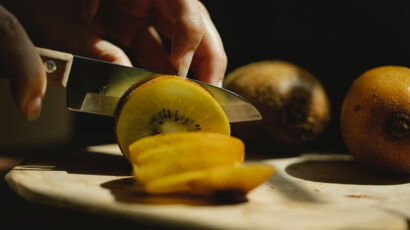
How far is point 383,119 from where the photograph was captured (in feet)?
3.82

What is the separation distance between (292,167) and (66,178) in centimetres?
68

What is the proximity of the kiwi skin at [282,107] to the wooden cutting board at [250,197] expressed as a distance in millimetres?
136

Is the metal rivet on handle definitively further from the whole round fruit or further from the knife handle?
the whole round fruit

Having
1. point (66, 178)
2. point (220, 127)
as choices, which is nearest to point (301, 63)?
point (220, 127)

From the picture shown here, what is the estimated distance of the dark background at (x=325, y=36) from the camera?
1760 millimetres

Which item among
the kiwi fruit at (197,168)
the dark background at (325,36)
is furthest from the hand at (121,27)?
the dark background at (325,36)

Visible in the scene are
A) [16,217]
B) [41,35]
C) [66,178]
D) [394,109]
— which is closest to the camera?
[66,178]

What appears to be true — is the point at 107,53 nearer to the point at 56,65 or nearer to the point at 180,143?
the point at 56,65

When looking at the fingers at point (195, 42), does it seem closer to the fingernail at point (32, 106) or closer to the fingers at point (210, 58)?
the fingers at point (210, 58)

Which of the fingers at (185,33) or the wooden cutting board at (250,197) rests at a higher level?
the fingers at (185,33)

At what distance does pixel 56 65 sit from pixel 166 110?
11.7 inches

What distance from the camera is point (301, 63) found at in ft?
6.42

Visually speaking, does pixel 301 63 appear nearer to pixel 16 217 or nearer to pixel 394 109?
pixel 394 109

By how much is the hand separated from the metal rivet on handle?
0.32 meters
